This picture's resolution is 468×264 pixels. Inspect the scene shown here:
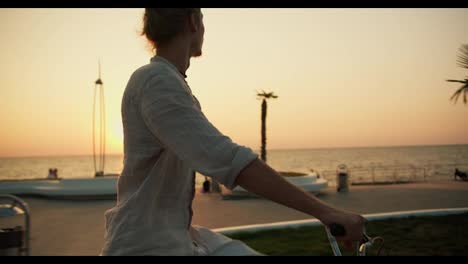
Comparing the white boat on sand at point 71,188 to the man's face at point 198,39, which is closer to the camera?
the man's face at point 198,39

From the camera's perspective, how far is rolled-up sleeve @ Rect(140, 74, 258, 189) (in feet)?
3.53

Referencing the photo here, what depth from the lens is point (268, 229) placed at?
9492 millimetres

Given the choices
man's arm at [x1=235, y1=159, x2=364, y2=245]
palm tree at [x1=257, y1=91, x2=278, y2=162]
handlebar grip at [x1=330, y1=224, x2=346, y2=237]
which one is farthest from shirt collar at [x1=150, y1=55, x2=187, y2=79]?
palm tree at [x1=257, y1=91, x2=278, y2=162]

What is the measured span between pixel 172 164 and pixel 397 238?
8.02 meters

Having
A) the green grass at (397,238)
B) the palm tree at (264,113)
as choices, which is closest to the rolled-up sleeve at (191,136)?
the green grass at (397,238)

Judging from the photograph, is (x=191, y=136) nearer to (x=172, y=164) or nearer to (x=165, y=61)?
(x=172, y=164)

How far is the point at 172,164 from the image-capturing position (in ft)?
4.01

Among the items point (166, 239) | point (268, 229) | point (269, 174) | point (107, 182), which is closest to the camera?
point (269, 174)

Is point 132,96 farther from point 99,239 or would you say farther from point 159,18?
point 99,239

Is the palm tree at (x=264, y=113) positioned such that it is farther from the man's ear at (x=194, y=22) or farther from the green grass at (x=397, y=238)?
the man's ear at (x=194, y=22)

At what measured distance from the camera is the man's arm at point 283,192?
105 cm
